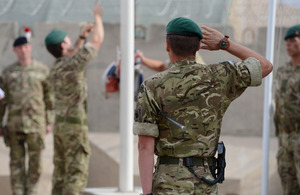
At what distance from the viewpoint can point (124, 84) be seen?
6020mm

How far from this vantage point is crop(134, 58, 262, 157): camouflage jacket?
293 cm

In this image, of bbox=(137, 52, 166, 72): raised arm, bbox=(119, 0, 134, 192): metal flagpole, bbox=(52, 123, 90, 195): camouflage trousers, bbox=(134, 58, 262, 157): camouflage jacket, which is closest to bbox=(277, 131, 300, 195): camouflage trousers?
bbox=(137, 52, 166, 72): raised arm

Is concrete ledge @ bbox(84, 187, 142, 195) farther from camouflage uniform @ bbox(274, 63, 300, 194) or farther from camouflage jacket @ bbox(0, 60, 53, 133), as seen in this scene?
camouflage uniform @ bbox(274, 63, 300, 194)

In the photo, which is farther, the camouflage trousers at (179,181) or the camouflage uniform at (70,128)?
the camouflage uniform at (70,128)

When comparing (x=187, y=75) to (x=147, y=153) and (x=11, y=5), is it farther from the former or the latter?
(x=11, y=5)

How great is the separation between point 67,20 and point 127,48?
1.80 m

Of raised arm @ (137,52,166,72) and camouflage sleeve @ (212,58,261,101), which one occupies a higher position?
raised arm @ (137,52,166,72)

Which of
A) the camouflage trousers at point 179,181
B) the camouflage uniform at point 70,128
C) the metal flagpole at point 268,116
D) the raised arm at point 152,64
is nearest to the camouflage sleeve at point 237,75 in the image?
the camouflage trousers at point 179,181

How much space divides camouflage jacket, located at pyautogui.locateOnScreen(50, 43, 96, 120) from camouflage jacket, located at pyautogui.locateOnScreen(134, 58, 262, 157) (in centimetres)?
337

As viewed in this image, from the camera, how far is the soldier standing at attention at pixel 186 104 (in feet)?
9.59

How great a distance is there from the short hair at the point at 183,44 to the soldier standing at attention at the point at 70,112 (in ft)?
10.9

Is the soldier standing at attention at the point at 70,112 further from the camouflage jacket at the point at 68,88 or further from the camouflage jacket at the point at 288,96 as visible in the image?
the camouflage jacket at the point at 288,96

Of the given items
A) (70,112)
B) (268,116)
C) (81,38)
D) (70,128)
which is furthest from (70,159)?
(268,116)

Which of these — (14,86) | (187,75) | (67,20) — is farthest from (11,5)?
(187,75)
